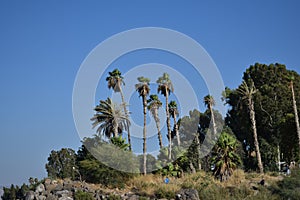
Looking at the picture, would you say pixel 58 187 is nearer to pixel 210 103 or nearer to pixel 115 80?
pixel 115 80

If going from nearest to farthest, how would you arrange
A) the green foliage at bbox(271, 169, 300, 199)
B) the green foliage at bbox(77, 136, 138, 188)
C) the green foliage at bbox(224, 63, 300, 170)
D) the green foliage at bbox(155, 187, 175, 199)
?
the green foliage at bbox(271, 169, 300, 199)
the green foliage at bbox(155, 187, 175, 199)
the green foliage at bbox(77, 136, 138, 188)
the green foliage at bbox(224, 63, 300, 170)

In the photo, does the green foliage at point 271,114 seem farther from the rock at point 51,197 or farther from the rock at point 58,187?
the rock at point 51,197

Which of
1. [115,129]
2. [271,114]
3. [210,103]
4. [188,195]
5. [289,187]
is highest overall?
[210,103]

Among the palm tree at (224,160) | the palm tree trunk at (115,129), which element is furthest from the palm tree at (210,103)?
the palm tree at (224,160)

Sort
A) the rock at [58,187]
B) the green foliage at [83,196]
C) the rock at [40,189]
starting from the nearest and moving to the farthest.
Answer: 1. the green foliage at [83,196]
2. the rock at [58,187]
3. the rock at [40,189]

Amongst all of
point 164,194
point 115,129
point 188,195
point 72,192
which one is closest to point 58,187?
point 72,192

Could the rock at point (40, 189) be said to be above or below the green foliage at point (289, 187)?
above

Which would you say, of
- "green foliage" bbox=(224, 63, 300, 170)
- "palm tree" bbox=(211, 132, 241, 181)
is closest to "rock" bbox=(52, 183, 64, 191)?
"palm tree" bbox=(211, 132, 241, 181)

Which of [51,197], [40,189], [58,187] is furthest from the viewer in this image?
[40,189]

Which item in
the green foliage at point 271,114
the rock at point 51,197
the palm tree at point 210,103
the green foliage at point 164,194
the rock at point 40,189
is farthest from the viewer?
the palm tree at point 210,103

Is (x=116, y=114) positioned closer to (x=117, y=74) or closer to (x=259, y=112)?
(x=117, y=74)

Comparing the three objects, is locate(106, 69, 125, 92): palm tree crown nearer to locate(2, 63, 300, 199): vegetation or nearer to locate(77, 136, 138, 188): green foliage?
locate(2, 63, 300, 199): vegetation

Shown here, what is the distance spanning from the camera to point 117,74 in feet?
199

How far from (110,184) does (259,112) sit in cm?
2734
